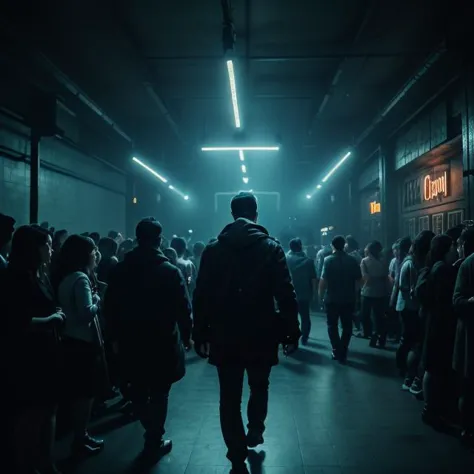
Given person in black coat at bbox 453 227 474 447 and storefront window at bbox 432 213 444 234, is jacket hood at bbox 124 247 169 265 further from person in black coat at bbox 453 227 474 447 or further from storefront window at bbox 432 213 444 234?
storefront window at bbox 432 213 444 234

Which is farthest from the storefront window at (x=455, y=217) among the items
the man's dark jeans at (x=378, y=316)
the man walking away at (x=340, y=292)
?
the man walking away at (x=340, y=292)

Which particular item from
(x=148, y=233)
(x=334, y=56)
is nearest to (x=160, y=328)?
(x=148, y=233)

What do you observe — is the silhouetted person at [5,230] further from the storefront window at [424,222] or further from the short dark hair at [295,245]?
the storefront window at [424,222]

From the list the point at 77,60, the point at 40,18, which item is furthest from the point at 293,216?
the point at 40,18

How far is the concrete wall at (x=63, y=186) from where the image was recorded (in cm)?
802

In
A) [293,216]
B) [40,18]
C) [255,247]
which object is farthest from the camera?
[293,216]

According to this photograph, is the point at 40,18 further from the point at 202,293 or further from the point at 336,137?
the point at 336,137

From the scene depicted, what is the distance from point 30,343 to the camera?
2.88m

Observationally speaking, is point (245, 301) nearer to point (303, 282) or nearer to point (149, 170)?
point (303, 282)

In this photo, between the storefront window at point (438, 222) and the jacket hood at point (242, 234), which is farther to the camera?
the storefront window at point (438, 222)

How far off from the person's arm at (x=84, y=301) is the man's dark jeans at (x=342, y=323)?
4.31 meters

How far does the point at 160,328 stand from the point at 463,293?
2.47 m

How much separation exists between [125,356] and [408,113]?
901 centimetres

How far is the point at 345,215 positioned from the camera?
1945 cm
